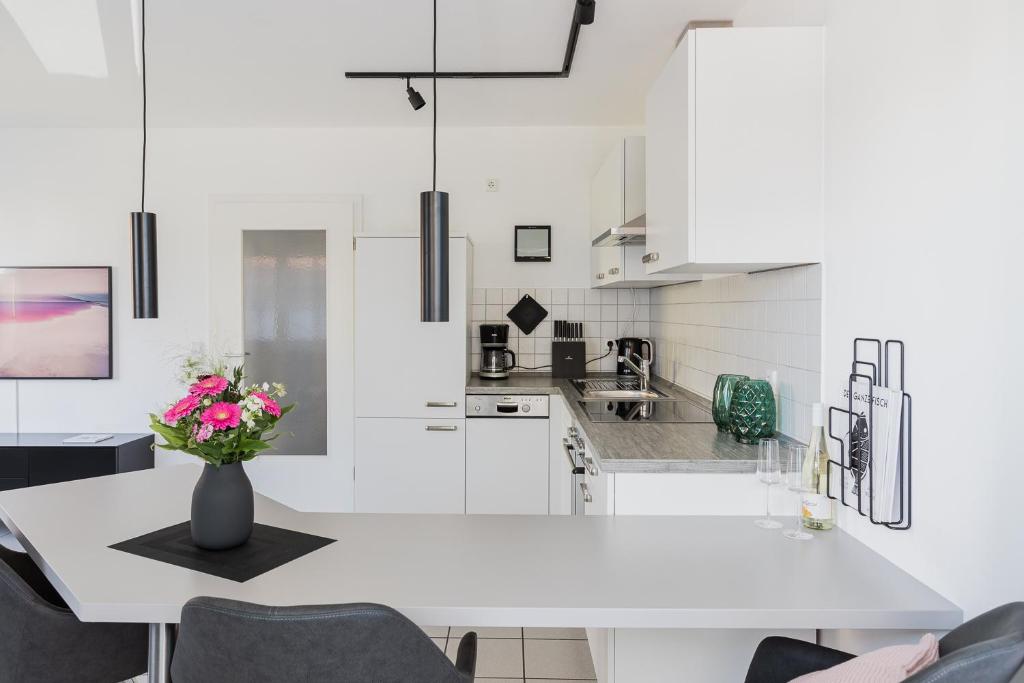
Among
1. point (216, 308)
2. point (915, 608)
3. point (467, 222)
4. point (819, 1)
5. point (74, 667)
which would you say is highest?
point (819, 1)

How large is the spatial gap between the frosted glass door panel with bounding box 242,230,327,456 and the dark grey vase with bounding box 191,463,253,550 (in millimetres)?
2884

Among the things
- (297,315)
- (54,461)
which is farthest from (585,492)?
(54,461)

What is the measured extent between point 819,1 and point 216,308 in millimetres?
3705

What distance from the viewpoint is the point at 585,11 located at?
238cm

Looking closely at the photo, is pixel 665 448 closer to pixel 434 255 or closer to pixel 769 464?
pixel 769 464

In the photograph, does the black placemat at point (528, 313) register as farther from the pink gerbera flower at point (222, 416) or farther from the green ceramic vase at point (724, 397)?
the pink gerbera flower at point (222, 416)

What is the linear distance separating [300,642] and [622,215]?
259cm

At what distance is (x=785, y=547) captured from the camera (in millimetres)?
1584

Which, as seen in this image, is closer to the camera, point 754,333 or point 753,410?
point 753,410

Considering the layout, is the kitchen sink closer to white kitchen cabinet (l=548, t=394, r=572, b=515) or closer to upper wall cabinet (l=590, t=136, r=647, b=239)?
white kitchen cabinet (l=548, t=394, r=572, b=515)

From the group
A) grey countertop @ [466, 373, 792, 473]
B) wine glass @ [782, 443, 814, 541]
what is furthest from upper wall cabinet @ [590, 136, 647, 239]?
wine glass @ [782, 443, 814, 541]

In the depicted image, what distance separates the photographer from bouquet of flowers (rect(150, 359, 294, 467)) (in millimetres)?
1470

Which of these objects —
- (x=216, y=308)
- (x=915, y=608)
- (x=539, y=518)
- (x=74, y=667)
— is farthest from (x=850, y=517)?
(x=216, y=308)

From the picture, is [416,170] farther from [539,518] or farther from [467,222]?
[539,518]
